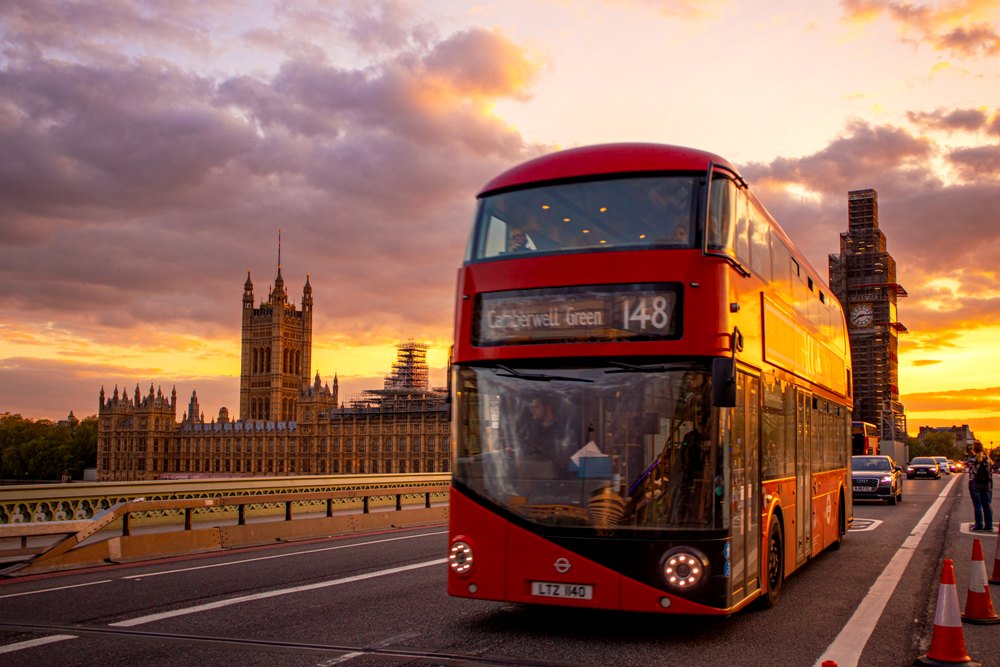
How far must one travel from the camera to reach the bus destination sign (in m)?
8.04

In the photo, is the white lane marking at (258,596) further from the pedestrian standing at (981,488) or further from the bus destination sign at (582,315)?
the pedestrian standing at (981,488)

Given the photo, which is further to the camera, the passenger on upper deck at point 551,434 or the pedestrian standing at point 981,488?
the pedestrian standing at point 981,488

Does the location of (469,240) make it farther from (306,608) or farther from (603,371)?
(306,608)

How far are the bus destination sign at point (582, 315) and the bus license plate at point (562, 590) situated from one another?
1991 mm

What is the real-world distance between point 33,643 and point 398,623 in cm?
302

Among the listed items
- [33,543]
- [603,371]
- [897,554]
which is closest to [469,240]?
[603,371]

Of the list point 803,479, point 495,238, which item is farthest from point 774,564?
point 495,238

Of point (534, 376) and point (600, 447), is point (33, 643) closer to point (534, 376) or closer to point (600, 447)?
point (534, 376)

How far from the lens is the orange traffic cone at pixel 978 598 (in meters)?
9.36

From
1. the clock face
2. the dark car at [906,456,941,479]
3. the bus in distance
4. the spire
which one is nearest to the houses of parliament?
the spire

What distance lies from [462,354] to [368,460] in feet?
428

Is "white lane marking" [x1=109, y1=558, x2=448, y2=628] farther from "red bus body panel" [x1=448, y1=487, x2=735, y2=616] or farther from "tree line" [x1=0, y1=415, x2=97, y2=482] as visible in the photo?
"tree line" [x1=0, y1=415, x2=97, y2=482]

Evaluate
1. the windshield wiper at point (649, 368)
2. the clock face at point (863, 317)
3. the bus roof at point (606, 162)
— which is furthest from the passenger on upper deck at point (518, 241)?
the clock face at point (863, 317)

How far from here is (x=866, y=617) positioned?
962cm
